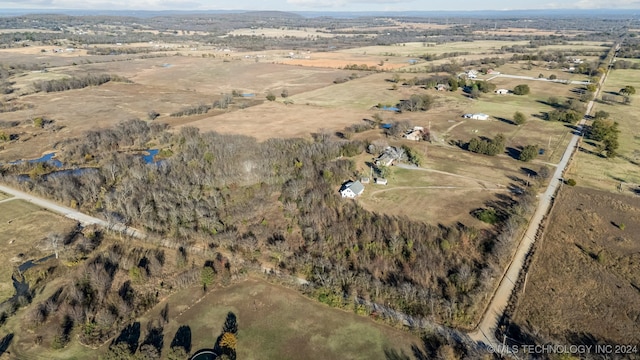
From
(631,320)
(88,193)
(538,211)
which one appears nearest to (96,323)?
(88,193)

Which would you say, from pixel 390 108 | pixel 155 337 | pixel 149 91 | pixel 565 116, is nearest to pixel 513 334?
pixel 155 337

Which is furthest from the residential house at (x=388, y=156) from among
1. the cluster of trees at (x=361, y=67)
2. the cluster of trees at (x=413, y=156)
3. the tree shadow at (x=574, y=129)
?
the cluster of trees at (x=361, y=67)

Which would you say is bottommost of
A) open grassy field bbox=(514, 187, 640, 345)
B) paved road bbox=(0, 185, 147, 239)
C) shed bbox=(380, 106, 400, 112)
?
paved road bbox=(0, 185, 147, 239)

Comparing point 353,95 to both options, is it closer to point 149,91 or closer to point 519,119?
point 519,119

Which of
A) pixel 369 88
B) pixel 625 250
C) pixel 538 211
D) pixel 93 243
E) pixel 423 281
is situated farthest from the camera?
pixel 369 88

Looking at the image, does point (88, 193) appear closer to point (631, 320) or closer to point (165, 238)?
point (165, 238)

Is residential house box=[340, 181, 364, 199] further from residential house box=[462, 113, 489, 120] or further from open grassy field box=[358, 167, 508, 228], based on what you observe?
residential house box=[462, 113, 489, 120]

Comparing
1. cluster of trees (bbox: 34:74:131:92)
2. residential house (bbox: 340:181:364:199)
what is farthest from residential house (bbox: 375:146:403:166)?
cluster of trees (bbox: 34:74:131:92)
